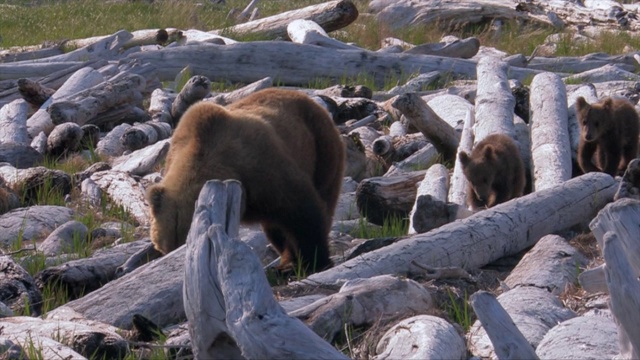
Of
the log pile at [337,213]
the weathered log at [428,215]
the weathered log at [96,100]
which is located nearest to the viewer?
the log pile at [337,213]

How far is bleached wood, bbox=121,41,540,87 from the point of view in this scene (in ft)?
41.1

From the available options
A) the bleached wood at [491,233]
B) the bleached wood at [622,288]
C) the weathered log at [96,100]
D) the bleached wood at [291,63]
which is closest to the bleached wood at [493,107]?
the bleached wood at [491,233]

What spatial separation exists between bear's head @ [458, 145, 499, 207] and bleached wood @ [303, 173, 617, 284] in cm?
100

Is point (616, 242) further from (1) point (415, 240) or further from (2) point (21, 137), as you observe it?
(2) point (21, 137)

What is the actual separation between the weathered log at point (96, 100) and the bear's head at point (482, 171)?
14.3 ft

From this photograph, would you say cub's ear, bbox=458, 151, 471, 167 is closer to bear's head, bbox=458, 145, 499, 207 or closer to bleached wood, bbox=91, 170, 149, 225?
bear's head, bbox=458, 145, 499, 207

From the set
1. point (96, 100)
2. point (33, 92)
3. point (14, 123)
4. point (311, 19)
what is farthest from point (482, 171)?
point (311, 19)

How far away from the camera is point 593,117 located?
8.64 meters

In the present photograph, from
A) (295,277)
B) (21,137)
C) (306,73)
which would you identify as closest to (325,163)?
(295,277)

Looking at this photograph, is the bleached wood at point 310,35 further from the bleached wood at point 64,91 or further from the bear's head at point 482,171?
the bear's head at point 482,171

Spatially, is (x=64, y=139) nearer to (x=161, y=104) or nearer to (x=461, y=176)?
(x=161, y=104)

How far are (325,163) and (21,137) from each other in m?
4.43

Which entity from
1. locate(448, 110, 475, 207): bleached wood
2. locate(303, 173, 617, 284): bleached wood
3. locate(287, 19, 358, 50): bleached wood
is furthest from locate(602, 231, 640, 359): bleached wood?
locate(287, 19, 358, 50): bleached wood

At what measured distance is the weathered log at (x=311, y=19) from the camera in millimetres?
14820
